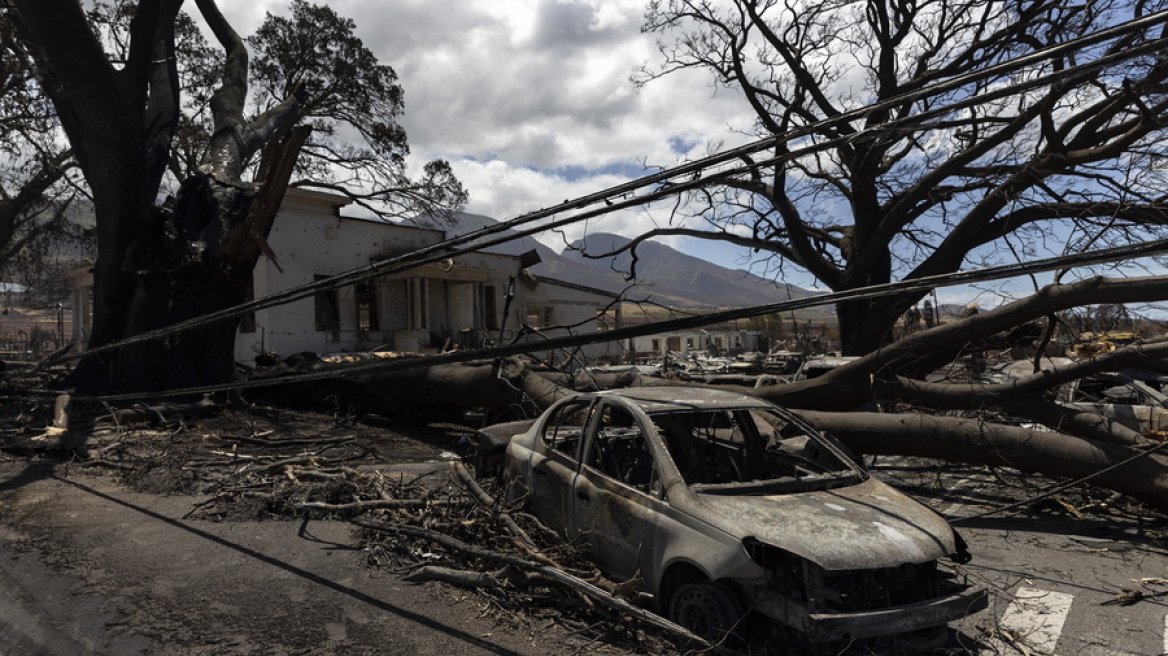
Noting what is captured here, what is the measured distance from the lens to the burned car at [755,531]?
3.66m

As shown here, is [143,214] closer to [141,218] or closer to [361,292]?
[141,218]

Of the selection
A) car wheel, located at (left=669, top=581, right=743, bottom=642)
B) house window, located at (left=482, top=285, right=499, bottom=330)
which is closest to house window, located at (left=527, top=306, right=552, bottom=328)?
house window, located at (left=482, top=285, right=499, bottom=330)

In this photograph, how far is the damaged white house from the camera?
23.9 m

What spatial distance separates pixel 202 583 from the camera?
16.4 feet

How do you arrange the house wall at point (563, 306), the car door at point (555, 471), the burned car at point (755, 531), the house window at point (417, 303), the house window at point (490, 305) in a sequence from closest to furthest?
1. the burned car at point (755, 531)
2. the car door at point (555, 471)
3. the house window at point (417, 303)
4. the house window at point (490, 305)
5. the house wall at point (563, 306)

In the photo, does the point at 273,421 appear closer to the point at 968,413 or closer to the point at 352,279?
the point at 352,279

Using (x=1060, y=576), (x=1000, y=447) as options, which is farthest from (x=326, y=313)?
(x=1060, y=576)

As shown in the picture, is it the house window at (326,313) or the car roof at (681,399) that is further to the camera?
the house window at (326,313)

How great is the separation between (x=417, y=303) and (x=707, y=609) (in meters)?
24.3

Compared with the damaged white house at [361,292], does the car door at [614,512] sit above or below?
below

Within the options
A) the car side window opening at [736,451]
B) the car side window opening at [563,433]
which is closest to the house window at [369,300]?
the car side window opening at [563,433]

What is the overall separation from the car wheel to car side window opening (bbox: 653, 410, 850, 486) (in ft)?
3.80

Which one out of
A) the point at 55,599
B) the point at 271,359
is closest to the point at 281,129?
the point at 271,359

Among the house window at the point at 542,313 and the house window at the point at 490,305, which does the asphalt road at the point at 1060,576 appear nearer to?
the house window at the point at 490,305
